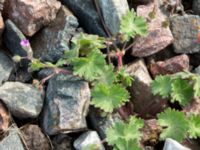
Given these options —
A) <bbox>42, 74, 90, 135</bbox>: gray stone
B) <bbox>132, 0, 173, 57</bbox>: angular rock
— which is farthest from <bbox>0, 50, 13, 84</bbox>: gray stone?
<bbox>132, 0, 173, 57</bbox>: angular rock

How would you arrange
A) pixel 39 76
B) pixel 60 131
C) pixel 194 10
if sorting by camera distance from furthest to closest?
pixel 194 10 → pixel 39 76 → pixel 60 131

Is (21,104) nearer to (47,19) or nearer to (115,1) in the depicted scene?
(47,19)

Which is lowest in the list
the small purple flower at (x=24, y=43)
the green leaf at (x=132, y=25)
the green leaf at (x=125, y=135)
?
the green leaf at (x=125, y=135)

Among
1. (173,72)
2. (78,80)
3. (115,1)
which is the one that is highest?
(115,1)

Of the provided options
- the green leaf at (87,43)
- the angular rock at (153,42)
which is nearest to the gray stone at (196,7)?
the angular rock at (153,42)

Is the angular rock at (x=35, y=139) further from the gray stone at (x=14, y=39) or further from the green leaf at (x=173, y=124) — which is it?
the green leaf at (x=173, y=124)

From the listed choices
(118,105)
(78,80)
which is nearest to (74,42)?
(78,80)
